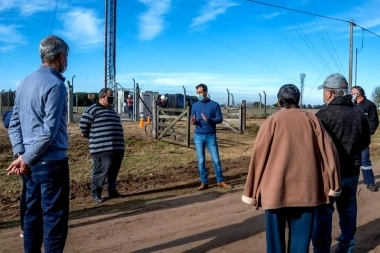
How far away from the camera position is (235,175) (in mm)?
9961

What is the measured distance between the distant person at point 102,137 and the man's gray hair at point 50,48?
364 centimetres

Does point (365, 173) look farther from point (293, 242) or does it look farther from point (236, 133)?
point (236, 133)

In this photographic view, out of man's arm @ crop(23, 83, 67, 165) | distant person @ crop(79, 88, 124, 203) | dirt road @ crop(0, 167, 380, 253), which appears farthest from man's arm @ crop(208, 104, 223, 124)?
man's arm @ crop(23, 83, 67, 165)

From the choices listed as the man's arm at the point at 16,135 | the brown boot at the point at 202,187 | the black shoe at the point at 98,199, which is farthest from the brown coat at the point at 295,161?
the brown boot at the point at 202,187

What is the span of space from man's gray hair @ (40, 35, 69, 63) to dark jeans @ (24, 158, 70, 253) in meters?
0.87

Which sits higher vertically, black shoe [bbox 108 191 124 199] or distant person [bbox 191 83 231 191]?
distant person [bbox 191 83 231 191]

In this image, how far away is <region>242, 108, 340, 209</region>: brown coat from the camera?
11.2 feet

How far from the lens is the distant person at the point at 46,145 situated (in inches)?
130

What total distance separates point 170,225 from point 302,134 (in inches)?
114

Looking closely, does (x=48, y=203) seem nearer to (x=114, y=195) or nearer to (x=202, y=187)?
(x=114, y=195)

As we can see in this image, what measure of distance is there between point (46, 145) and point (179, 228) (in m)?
2.80

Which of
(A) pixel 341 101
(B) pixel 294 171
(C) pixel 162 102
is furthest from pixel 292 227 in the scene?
(C) pixel 162 102

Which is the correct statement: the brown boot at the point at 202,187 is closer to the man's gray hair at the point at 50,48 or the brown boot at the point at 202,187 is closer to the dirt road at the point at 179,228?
the dirt road at the point at 179,228

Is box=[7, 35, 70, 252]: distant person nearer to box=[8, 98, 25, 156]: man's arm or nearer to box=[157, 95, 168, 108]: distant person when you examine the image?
box=[8, 98, 25, 156]: man's arm
